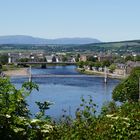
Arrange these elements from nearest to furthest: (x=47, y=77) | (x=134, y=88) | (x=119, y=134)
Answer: (x=119, y=134) < (x=134, y=88) < (x=47, y=77)

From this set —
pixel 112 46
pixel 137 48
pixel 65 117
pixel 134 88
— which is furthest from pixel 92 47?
pixel 65 117

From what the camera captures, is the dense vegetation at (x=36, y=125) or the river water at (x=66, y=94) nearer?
the dense vegetation at (x=36, y=125)

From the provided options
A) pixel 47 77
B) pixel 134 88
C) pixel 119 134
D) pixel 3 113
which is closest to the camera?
pixel 3 113

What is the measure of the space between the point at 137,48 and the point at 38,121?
168 m

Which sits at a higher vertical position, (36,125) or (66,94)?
(36,125)

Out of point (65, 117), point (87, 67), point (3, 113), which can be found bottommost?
point (87, 67)

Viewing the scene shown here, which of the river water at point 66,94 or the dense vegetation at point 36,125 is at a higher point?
the dense vegetation at point 36,125

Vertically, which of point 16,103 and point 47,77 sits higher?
point 16,103

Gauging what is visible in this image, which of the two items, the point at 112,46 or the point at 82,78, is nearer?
the point at 82,78

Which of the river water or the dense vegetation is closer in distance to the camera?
the dense vegetation

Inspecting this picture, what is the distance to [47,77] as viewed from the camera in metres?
62.0

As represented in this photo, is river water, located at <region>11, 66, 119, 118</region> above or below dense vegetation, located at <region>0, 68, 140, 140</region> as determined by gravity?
below

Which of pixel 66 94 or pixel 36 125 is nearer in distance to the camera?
pixel 36 125

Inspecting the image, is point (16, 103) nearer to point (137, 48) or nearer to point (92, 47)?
point (137, 48)
